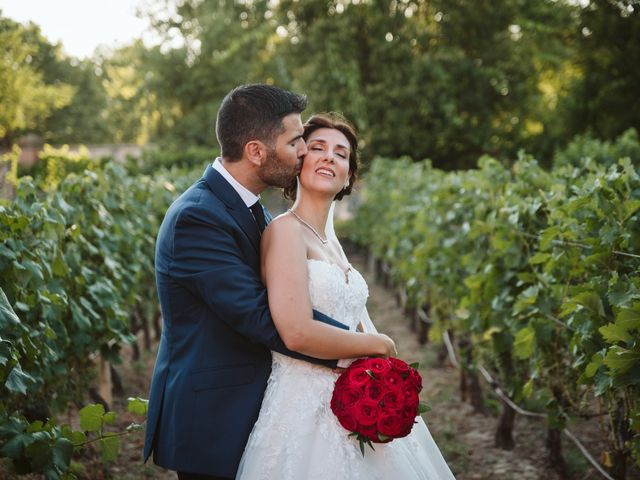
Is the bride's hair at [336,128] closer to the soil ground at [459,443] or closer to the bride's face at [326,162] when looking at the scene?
the bride's face at [326,162]

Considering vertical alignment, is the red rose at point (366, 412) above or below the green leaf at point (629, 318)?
below

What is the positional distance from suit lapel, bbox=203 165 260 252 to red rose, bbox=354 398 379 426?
750 millimetres

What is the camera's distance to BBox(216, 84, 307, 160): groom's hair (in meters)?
2.88

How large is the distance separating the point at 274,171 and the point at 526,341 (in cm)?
231

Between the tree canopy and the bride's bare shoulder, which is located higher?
the tree canopy

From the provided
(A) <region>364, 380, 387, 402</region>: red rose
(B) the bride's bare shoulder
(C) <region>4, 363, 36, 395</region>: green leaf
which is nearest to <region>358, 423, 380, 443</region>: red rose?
(A) <region>364, 380, 387, 402</region>: red rose

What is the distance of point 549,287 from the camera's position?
175 inches

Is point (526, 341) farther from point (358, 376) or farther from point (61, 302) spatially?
point (61, 302)

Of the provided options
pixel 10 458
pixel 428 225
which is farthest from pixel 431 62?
pixel 10 458

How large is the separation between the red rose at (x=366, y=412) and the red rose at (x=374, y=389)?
0.02 meters

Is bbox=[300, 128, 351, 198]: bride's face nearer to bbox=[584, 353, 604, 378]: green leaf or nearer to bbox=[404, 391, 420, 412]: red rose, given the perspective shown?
bbox=[404, 391, 420, 412]: red rose

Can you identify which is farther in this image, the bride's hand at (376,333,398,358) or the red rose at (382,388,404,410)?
the bride's hand at (376,333,398,358)

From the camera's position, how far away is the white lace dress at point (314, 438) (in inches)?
108

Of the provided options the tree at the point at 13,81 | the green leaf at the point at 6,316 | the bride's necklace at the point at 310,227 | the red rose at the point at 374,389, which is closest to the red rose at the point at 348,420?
the red rose at the point at 374,389
